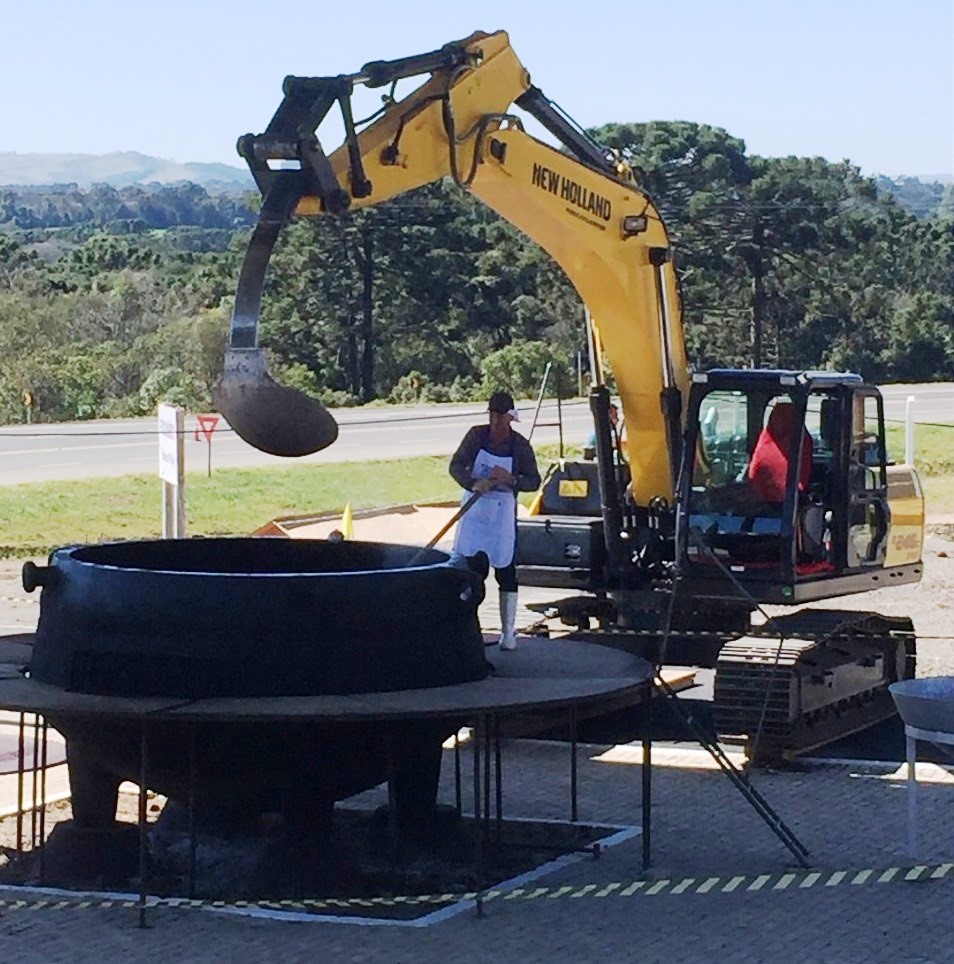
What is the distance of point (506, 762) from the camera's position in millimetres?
13477

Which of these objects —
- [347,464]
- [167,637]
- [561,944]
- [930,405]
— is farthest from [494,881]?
[930,405]

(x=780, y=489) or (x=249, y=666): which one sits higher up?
(x=780, y=489)

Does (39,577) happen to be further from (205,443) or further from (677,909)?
(205,443)

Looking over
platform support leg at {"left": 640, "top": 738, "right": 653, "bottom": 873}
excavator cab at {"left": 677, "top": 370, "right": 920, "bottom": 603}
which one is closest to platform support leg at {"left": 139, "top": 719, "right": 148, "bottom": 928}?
platform support leg at {"left": 640, "top": 738, "right": 653, "bottom": 873}

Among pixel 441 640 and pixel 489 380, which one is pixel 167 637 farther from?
pixel 489 380

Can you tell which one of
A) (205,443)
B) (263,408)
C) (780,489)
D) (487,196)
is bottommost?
(205,443)

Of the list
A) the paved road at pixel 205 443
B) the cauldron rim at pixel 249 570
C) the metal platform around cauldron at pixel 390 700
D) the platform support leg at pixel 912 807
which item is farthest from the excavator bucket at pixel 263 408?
the paved road at pixel 205 443

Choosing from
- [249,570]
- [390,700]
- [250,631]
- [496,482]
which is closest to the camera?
[390,700]

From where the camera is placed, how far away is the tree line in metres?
57.5

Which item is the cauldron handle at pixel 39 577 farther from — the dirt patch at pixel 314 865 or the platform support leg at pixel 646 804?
the platform support leg at pixel 646 804

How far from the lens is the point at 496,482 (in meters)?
12.7

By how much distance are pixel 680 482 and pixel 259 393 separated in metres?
5.05

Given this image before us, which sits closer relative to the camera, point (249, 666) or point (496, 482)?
point (249, 666)

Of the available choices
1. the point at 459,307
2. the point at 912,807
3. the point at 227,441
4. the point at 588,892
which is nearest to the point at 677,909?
the point at 588,892
